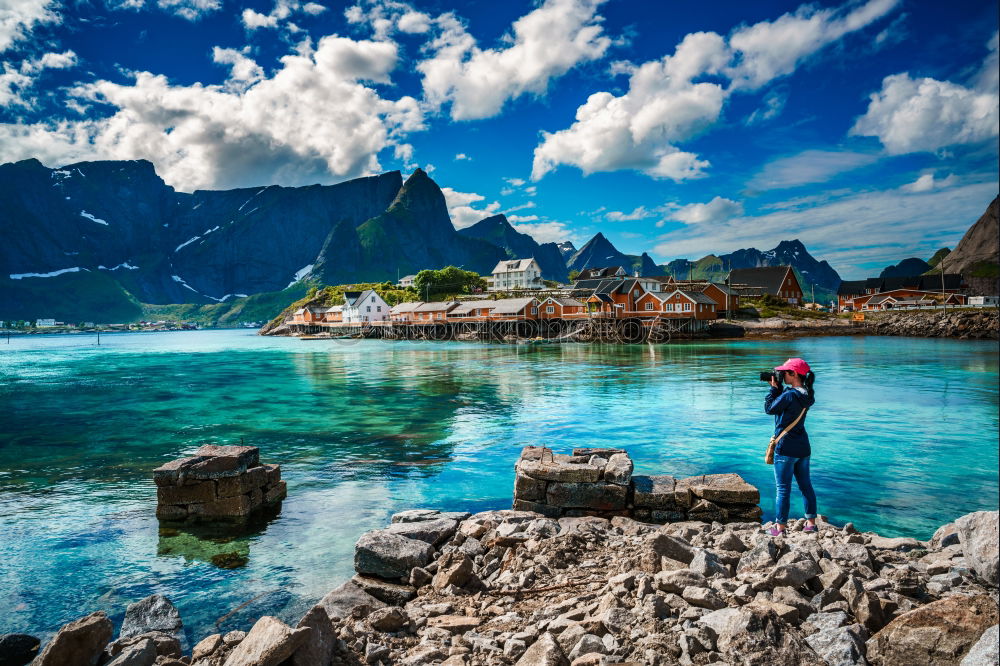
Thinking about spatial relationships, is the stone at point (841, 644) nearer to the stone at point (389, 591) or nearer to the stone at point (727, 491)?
the stone at point (727, 491)

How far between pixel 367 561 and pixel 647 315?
86.6 meters

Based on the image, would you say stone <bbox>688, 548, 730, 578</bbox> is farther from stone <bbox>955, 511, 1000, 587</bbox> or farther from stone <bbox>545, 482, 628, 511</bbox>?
stone <bbox>545, 482, 628, 511</bbox>

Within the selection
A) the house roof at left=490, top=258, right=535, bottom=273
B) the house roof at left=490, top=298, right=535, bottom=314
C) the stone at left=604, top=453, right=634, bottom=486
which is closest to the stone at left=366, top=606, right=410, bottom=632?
the stone at left=604, top=453, right=634, bottom=486

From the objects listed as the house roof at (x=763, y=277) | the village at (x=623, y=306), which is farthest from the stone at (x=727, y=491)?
the house roof at (x=763, y=277)

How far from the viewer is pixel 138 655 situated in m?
5.58

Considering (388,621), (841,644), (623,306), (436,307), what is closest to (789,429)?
(841,644)

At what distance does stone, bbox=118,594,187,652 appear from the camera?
6703mm

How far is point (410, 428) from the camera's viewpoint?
2153cm

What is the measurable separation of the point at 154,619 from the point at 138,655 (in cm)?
157

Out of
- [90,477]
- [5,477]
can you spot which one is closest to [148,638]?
[90,477]

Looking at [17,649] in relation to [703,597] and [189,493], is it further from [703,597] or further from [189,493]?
[703,597]

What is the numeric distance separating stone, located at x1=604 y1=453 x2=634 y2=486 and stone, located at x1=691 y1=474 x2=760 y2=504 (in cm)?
124

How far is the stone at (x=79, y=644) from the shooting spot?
18.2 feet

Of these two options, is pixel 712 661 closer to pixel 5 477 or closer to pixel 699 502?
pixel 699 502
